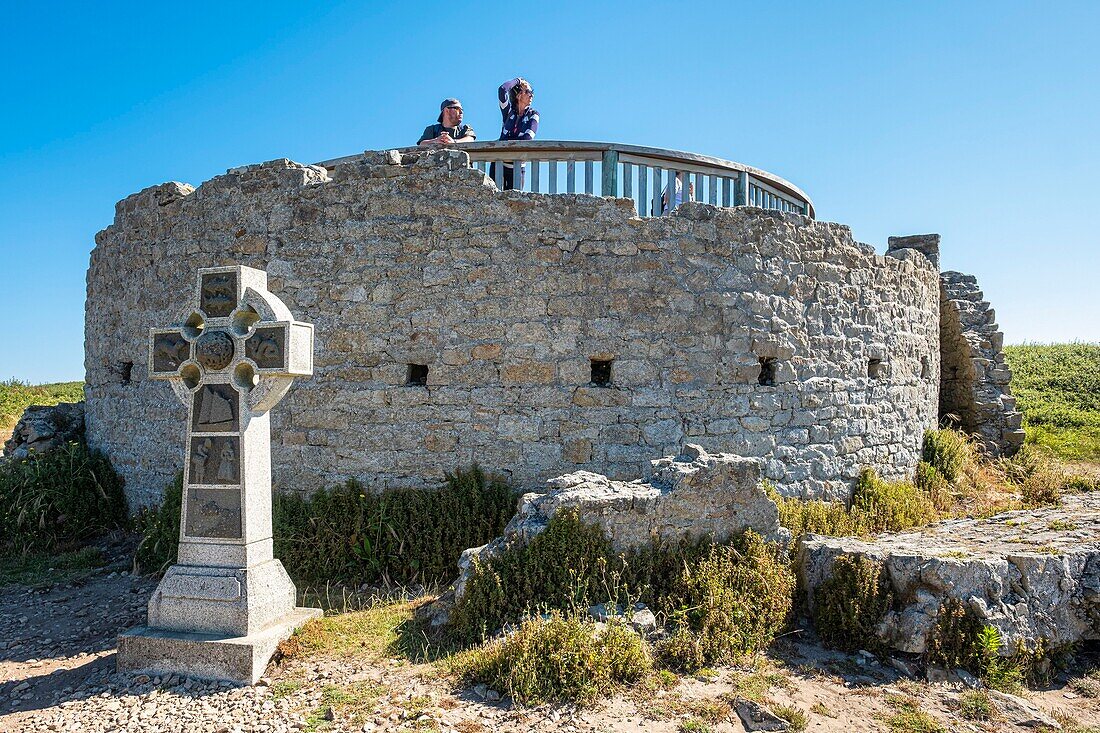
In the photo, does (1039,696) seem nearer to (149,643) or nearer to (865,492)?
(865,492)

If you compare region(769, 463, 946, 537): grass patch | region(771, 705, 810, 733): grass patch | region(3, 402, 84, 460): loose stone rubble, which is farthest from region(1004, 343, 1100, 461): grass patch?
region(3, 402, 84, 460): loose stone rubble

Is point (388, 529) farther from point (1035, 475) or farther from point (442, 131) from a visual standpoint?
point (1035, 475)

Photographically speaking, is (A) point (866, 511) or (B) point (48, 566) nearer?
(B) point (48, 566)

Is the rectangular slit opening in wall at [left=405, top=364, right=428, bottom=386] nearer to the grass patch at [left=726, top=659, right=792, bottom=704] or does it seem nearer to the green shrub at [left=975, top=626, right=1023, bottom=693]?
the grass patch at [left=726, top=659, right=792, bottom=704]

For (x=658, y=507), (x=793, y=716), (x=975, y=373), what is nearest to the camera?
(x=793, y=716)

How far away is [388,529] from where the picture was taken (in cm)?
643

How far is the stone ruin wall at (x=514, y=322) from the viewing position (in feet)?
22.1

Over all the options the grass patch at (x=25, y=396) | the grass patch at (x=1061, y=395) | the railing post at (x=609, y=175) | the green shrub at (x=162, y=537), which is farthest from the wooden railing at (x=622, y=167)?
the grass patch at (x=25, y=396)

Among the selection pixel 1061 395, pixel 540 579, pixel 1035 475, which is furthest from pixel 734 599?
pixel 1061 395

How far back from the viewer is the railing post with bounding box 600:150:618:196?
7.17m

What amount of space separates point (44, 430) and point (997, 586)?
10845mm

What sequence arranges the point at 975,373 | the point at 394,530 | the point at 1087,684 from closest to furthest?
the point at 1087,684
the point at 394,530
the point at 975,373

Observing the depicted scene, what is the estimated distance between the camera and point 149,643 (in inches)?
176

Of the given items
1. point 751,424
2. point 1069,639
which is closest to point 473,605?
point 751,424
